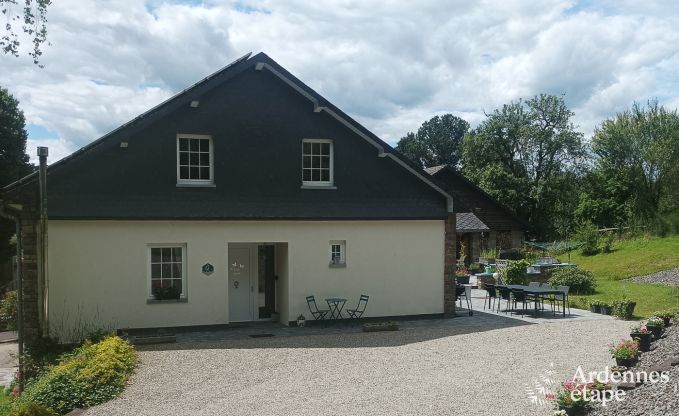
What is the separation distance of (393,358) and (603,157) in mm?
47083

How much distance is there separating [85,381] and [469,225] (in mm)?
27991

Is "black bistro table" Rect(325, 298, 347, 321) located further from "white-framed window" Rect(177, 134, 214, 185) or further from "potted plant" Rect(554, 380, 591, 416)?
"potted plant" Rect(554, 380, 591, 416)

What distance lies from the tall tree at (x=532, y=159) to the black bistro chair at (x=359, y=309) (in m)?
38.0

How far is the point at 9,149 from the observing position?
30.7 m

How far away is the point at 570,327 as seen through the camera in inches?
640

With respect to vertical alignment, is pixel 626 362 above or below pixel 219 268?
below

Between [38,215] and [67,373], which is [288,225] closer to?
[38,215]

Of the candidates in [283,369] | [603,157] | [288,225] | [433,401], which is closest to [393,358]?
[283,369]

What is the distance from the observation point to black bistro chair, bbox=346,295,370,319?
56.9ft

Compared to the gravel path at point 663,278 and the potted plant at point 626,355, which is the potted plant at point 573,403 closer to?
the potted plant at point 626,355

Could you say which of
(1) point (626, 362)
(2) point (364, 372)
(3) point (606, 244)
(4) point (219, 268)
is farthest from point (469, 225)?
(1) point (626, 362)

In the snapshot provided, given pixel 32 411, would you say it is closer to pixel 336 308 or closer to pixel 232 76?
pixel 336 308

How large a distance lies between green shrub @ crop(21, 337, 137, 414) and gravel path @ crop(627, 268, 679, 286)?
21666 mm

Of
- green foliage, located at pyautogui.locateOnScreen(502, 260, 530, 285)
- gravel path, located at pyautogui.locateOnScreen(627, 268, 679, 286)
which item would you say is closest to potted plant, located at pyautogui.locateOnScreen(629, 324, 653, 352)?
green foliage, located at pyautogui.locateOnScreen(502, 260, 530, 285)
